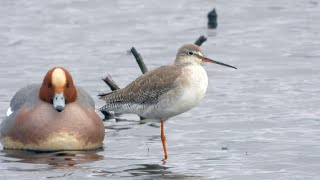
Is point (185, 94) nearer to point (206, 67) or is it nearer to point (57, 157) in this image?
point (57, 157)

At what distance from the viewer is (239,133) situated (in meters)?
15.0

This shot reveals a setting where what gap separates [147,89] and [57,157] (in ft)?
5.32

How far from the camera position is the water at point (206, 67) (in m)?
13.2

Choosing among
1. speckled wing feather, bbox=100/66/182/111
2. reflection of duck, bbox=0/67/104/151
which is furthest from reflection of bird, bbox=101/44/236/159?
reflection of duck, bbox=0/67/104/151

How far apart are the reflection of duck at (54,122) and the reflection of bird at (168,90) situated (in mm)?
689

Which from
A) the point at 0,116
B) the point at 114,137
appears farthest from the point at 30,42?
the point at 114,137

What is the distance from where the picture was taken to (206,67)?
66.4 feet

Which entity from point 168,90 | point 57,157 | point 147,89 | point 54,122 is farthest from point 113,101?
point 57,157

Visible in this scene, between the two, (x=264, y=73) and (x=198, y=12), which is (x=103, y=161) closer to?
(x=264, y=73)

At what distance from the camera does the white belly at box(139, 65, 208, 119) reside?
1385cm

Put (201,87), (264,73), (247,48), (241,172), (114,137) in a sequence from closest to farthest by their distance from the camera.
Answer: (241,172) → (201,87) → (114,137) → (264,73) → (247,48)

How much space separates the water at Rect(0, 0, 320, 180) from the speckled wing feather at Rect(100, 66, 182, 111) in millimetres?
443

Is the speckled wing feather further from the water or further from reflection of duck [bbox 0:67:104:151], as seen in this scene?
reflection of duck [bbox 0:67:104:151]

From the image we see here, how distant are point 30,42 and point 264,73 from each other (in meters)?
5.35
